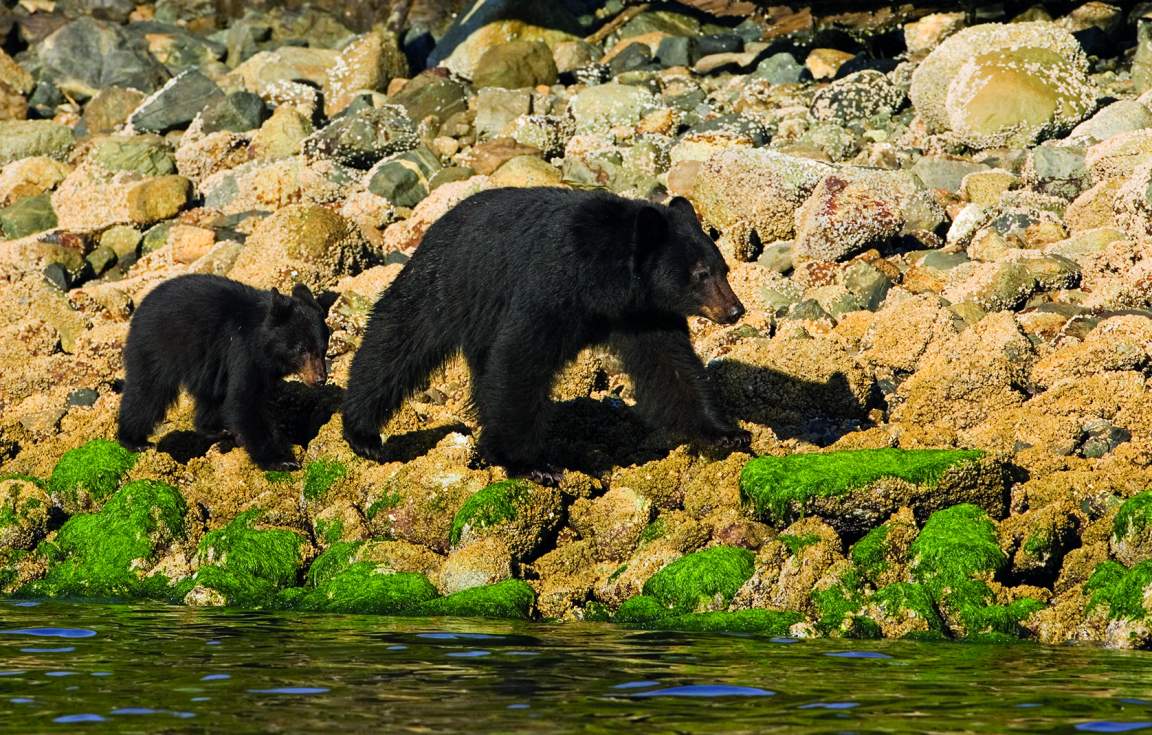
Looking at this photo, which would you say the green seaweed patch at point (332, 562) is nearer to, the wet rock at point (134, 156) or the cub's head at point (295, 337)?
the cub's head at point (295, 337)

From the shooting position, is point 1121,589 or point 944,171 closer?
point 1121,589

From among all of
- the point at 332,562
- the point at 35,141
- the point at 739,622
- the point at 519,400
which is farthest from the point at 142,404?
the point at 35,141

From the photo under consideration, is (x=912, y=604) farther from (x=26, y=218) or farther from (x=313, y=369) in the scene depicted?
(x=26, y=218)

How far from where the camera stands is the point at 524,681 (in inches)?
246

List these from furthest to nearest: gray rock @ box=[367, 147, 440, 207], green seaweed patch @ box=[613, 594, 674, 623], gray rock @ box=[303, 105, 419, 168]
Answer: gray rock @ box=[303, 105, 419, 168] < gray rock @ box=[367, 147, 440, 207] < green seaweed patch @ box=[613, 594, 674, 623]

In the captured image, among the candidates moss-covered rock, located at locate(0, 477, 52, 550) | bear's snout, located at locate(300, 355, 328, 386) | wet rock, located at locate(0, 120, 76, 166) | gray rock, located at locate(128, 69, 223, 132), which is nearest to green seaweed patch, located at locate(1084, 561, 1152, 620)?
bear's snout, located at locate(300, 355, 328, 386)

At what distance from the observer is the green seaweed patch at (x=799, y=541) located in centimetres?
780

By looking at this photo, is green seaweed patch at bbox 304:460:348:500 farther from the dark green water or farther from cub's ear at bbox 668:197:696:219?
cub's ear at bbox 668:197:696:219

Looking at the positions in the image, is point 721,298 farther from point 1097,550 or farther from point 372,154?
point 372,154

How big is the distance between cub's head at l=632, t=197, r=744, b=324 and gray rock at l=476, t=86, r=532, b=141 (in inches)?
381

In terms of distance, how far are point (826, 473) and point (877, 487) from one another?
266 mm

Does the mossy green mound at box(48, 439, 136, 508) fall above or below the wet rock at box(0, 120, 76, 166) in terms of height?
below

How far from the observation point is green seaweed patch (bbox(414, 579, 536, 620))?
7.91m

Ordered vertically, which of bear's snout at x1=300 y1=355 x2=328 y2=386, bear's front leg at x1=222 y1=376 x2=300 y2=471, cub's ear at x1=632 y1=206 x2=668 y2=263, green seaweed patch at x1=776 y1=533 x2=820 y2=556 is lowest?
green seaweed patch at x1=776 y1=533 x2=820 y2=556
